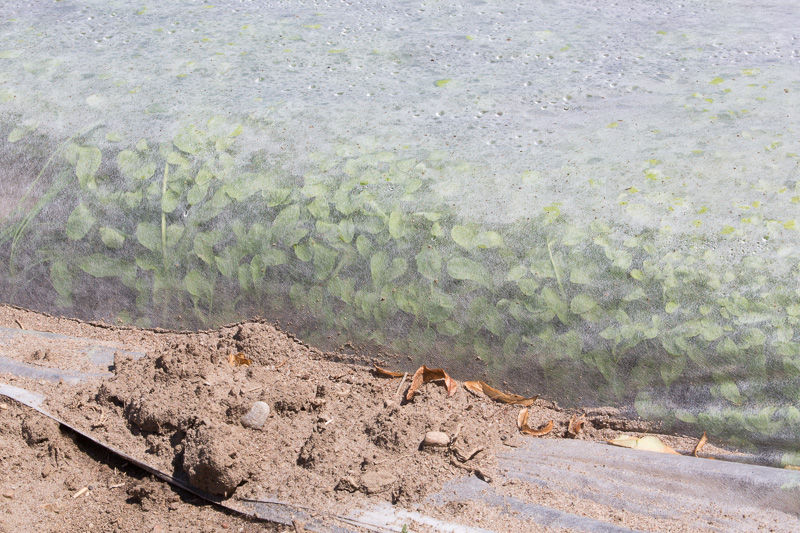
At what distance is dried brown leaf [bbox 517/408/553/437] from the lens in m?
1.54

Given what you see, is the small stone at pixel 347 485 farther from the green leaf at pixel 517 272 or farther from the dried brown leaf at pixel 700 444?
the dried brown leaf at pixel 700 444

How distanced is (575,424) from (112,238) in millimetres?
1263

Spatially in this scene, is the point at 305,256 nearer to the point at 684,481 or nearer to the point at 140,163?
the point at 140,163

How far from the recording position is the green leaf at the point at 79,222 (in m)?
1.85

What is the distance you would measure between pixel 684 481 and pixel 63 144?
→ 1778 millimetres

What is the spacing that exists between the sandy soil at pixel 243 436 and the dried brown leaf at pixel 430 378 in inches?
0.6

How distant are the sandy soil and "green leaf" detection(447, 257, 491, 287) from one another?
9.9 inches

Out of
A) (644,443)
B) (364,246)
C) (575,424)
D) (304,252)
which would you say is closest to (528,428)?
(575,424)

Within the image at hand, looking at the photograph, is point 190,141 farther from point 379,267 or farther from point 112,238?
point 379,267

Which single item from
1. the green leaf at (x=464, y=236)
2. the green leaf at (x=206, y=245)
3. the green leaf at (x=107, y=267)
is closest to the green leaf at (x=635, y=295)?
the green leaf at (x=464, y=236)

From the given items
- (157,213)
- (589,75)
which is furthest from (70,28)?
(589,75)

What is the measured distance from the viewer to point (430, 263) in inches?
64.9

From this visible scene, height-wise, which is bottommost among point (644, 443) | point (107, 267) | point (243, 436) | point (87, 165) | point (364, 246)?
point (644, 443)

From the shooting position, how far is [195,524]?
4.34 ft
